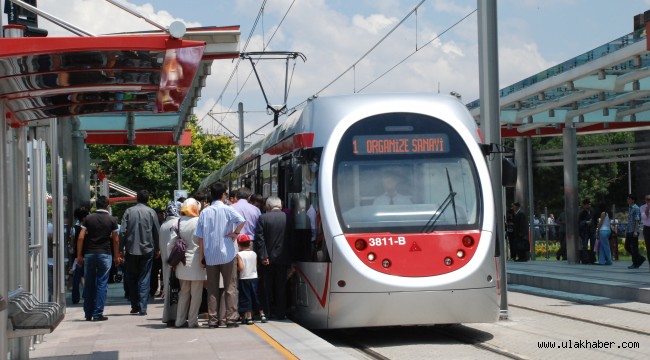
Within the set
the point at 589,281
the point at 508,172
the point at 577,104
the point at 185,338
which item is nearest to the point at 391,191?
the point at 508,172

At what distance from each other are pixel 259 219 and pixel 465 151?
292 centimetres

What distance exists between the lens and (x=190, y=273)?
1318 cm

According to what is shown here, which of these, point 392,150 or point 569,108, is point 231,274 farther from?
point 569,108

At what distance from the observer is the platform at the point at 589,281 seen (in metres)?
17.1

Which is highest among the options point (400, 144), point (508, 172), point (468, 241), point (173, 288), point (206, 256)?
point (400, 144)

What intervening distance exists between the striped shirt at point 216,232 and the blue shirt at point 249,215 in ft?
4.03

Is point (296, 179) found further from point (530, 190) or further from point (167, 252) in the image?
point (530, 190)

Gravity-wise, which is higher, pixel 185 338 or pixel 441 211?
pixel 441 211

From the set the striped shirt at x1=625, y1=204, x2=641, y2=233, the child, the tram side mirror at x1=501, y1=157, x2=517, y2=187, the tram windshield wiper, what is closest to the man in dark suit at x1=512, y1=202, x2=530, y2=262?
the striped shirt at x1=625, y1=204, x2=641, y2=233

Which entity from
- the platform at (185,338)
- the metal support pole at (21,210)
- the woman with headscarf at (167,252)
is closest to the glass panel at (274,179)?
the woman with headscarf at (167,252)

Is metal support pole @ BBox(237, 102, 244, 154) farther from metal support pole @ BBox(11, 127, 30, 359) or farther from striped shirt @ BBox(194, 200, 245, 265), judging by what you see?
metal support pole @ BBox(11, 127, 30, 359)

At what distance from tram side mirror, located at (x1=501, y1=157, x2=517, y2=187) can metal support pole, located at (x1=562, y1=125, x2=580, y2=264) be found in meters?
13.4

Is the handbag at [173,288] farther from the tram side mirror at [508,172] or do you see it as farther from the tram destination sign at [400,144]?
the tram side mirror at [508,172]

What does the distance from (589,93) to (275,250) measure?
10848 millimetres
